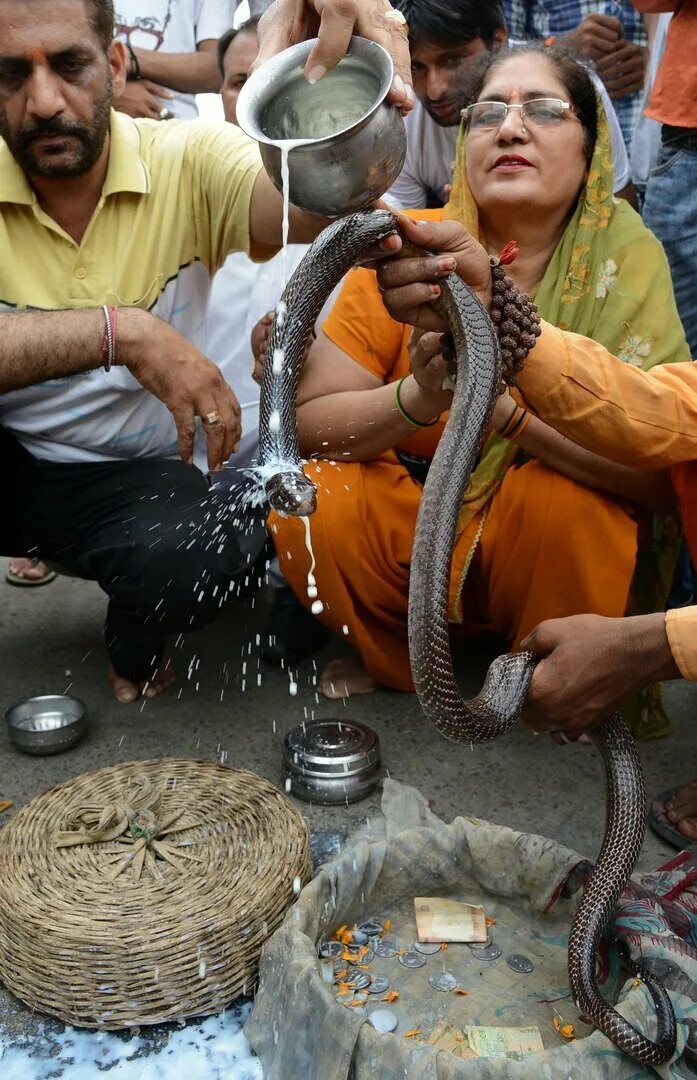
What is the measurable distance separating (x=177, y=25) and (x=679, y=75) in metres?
2.53

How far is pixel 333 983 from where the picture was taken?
7.76ft

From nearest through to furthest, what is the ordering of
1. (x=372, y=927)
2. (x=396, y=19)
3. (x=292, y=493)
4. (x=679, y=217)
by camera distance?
(x=292, y=493)
(x=396, y=19)
(x=372, y=927)
(x=679, y=217)

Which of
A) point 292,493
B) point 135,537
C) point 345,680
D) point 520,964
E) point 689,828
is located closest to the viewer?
point 292,493

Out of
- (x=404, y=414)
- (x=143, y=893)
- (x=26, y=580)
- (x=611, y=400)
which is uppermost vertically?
(x=611, y=400)

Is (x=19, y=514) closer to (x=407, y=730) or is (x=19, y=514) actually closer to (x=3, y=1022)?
(x=407, y=730)

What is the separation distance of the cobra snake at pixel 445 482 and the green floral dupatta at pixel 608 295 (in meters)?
1.14

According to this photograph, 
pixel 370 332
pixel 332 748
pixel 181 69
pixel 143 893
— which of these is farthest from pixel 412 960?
pixel 181 69

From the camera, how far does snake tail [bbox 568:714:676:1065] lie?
1.97 metres

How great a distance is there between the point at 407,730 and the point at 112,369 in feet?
4.96

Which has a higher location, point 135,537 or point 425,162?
point 425,162

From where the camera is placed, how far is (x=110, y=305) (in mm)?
3229

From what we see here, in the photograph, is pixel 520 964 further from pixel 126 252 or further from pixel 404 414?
Result: pixel 126 252

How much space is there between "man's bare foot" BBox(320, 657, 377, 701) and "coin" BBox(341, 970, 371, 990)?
1273 mm

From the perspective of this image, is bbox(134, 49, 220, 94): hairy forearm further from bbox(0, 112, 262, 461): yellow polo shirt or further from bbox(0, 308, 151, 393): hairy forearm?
bbox(0, 308, 151, 393): hairy forearm
